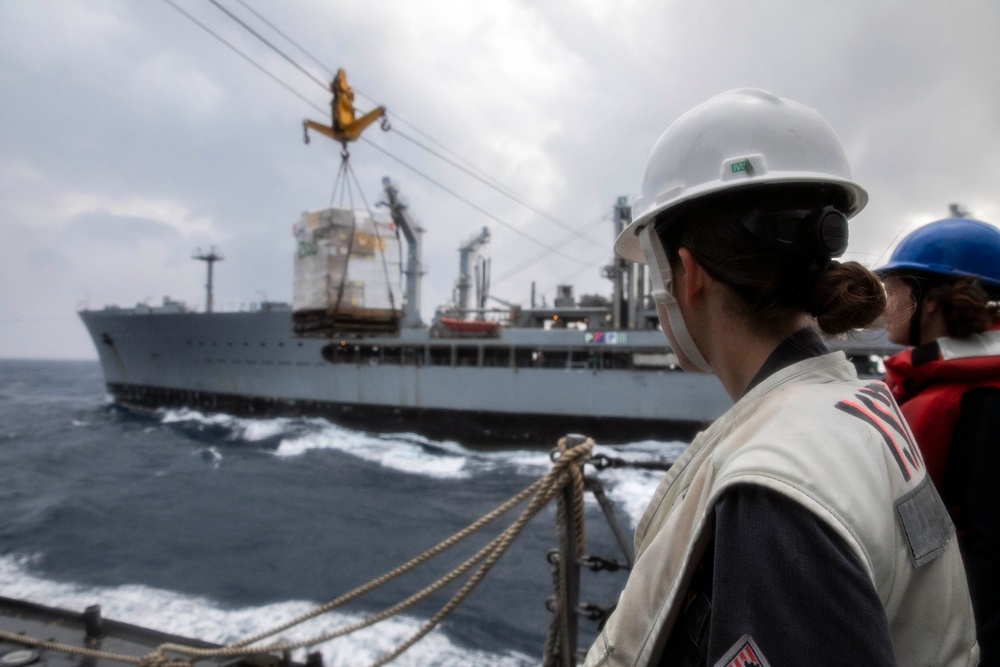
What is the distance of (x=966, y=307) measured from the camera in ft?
5.08

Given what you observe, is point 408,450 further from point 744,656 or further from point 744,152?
point 744,656

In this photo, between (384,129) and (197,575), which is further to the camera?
(384,129)

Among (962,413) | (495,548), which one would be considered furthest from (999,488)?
(495,548)

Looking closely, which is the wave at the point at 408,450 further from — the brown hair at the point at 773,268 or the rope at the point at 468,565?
the brown hair at the point at 773,268

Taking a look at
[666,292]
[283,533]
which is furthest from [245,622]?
[666,292]

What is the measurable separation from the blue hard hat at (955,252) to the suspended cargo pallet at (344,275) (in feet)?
72.4

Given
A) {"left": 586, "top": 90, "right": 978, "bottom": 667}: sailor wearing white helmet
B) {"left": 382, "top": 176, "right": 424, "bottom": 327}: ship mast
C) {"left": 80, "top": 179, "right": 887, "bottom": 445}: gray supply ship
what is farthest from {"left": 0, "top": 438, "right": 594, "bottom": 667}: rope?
{"left": 382, "top": 176, "right": 424, "bottom": 327}: ship mast

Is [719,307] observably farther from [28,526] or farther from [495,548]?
[28,526]

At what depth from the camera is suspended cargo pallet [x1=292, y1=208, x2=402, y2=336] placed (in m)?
23.1

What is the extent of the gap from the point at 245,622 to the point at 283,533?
10.9ft

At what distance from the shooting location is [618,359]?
1850 centimetres

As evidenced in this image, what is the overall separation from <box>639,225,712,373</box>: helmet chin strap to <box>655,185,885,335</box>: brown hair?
6 centimetres

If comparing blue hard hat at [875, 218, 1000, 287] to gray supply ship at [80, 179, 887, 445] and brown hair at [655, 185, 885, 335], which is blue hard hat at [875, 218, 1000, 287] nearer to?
brown hair at [655, 185, 885, 335]

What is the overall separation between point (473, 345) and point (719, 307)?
19.3 m
